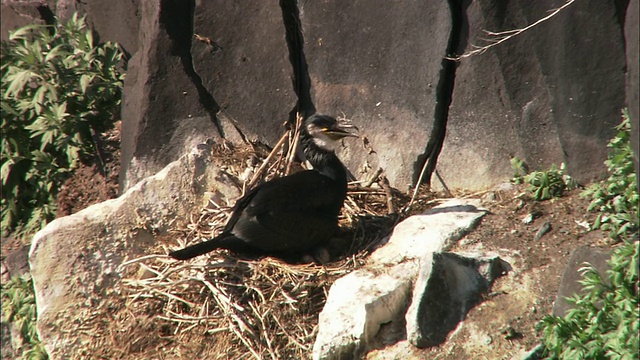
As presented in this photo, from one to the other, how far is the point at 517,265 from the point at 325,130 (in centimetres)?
173

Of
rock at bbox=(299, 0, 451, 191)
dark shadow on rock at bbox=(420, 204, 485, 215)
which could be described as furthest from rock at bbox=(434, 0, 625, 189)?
dark shadow on rock at bbox=(420, 204, 485, 215)

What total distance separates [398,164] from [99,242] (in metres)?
2.18

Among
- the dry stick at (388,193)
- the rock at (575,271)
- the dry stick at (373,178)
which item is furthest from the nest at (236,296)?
the rock at (575,271)

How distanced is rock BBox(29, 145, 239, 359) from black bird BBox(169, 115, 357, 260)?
0.63 m

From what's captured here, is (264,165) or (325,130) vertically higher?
(325,130)

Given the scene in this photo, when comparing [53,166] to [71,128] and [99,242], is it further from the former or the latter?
[99,242]

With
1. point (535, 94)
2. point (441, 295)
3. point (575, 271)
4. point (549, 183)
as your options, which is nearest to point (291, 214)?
point (441, 295)

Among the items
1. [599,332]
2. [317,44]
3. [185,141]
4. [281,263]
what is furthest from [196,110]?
[599,332]

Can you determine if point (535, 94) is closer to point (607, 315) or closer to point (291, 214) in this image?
point (291, 214)

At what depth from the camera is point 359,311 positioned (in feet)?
16.1

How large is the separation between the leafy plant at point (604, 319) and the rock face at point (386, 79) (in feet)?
4.47

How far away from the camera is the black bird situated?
560 cm

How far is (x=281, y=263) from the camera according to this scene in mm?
5668

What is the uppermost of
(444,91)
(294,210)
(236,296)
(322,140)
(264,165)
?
(444,91)
